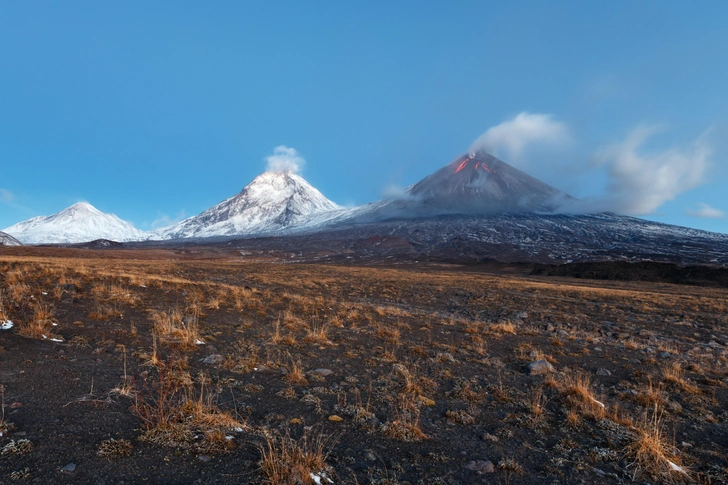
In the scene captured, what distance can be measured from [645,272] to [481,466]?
54256 mm

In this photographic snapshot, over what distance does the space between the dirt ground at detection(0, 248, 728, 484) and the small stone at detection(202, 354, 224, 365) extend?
1.2 inches

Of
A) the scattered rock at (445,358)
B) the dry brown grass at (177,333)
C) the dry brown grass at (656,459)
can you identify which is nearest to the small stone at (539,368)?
the scattered rock at (445,358)

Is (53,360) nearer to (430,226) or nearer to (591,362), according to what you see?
(591,362)

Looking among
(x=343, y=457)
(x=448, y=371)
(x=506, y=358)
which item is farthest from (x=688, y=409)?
(x=343, y=457)

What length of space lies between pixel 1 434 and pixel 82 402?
3.01 feet

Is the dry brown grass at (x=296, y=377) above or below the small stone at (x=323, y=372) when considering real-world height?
above

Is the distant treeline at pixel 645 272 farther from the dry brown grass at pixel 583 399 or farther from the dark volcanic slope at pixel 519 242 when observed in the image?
the dry brown grass at pixel 583 399

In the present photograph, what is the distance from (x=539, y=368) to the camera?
23.9ft

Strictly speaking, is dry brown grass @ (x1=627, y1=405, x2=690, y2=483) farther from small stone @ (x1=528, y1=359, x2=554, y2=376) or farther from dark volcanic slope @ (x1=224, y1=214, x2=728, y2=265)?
dark volcanic slope @ (x1=224, y1=214, x2=728, y2=265)

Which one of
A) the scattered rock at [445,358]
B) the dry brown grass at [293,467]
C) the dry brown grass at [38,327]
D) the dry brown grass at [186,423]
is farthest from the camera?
the scattered rock at [445,358]

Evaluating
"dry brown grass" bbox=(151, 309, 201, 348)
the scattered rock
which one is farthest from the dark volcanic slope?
"dry brown grass" bbox=(151, 309, 201, 348)

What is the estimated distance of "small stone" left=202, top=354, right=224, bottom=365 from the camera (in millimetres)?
6473

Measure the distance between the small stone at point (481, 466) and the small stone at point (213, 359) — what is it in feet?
15.5

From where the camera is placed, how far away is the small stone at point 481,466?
3.68 m
